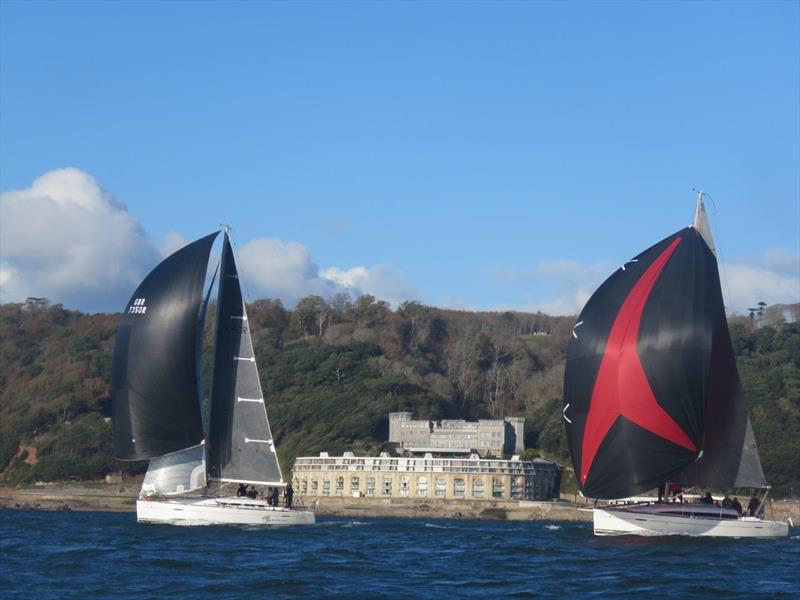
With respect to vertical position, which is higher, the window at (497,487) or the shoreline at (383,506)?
the window at (497,487)

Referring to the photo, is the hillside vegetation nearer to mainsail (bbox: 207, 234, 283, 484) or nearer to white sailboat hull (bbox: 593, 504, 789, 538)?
white sailboat hull (bbox: 593, 504, 789, 538)

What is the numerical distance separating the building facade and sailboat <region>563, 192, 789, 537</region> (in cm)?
4488

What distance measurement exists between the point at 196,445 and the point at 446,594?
21.2m

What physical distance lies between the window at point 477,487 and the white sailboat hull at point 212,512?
138 ft

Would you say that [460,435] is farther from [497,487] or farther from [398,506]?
[398,506]

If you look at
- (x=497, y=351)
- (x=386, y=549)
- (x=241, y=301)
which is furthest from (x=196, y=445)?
(x=497, y=351)

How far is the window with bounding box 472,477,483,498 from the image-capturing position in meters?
89.9

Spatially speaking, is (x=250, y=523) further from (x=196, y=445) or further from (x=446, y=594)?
(x=446, y=594)

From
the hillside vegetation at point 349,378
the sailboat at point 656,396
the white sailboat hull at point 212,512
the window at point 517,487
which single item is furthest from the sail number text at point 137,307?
the hillside vegetation at point 349,378

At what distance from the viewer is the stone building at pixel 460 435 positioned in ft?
335

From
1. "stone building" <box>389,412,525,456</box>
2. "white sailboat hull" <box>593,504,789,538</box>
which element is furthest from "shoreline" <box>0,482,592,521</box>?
"white sailboat hull" <box>593,504,789,538</box>

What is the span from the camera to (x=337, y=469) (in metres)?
92.9

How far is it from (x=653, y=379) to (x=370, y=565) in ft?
40.0

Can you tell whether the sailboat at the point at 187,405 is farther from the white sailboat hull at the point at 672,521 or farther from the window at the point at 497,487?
the window at the point at 497,487
